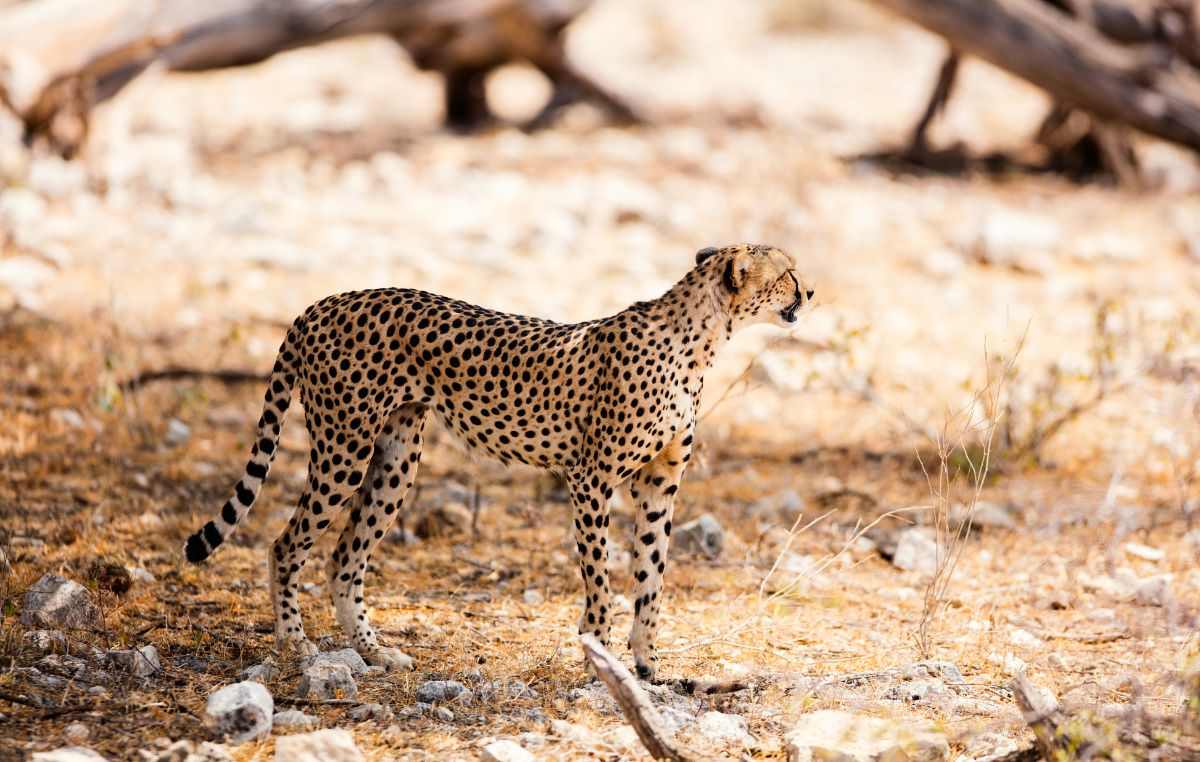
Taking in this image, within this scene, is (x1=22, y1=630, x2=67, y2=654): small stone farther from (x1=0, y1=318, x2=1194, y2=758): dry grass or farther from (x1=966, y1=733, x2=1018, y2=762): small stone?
(x1=966, y1=733, x2=1018, y2=762): small stone

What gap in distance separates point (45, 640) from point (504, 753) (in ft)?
6.03

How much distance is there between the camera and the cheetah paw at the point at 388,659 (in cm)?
504

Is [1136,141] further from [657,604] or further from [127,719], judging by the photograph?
A: [127,719]

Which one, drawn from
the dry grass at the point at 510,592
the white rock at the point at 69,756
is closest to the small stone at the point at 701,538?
the dry grass at the point at 510,592

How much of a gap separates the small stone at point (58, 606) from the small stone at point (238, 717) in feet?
3.29

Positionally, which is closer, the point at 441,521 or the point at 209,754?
the point at 209,754

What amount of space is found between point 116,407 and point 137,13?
4.94 m

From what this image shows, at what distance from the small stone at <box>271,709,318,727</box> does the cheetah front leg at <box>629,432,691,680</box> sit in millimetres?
1279

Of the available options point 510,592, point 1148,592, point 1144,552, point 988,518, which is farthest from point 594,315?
point 1148,592

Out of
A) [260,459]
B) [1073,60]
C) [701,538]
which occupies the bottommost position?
[701,538]

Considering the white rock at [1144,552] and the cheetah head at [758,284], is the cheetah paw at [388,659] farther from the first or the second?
the white rock at [1144,552]

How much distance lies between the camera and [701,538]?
645 centimetres

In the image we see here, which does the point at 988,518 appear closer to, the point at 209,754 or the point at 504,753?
the point at 504,753

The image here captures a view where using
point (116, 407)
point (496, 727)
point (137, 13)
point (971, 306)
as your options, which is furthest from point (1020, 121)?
point (496, 727)
